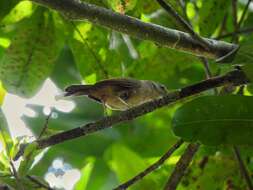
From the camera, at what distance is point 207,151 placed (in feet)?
9.50

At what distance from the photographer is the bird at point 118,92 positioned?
→ 7.61 ft

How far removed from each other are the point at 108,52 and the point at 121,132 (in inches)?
44.2

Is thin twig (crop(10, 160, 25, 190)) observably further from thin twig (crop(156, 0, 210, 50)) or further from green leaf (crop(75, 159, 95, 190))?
green leaf (crop(75, 159, 95, 190))

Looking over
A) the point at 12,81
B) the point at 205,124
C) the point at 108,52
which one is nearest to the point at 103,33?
the point at 108,52

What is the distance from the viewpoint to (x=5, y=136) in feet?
6.82

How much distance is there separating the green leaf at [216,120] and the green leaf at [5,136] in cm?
58

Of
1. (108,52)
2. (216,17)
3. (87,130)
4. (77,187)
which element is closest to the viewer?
(87,130)

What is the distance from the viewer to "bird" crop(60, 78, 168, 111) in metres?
2.32

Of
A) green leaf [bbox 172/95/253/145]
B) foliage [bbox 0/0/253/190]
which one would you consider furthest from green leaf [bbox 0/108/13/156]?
green leaf [bbox 172/95/253/145]

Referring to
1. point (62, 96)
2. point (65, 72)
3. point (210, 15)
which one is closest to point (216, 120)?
point (62, 96)

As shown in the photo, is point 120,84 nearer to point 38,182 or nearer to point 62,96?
point 62,96

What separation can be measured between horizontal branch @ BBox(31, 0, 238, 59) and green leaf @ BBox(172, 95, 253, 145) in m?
0.17

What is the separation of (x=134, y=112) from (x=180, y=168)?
1.77ft

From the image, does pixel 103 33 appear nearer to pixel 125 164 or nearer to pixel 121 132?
pixel 125 164
